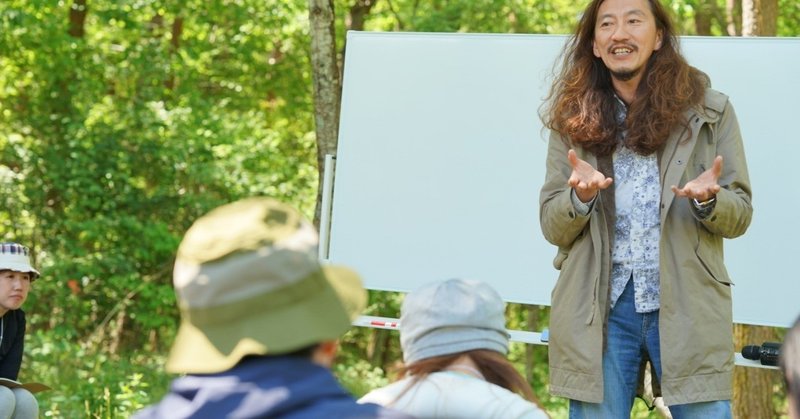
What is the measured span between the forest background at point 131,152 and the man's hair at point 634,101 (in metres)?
5.94

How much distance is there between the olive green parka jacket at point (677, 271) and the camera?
3123 mm

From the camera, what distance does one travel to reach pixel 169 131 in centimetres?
1091

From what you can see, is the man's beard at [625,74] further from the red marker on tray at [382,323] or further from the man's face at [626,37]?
the red marker on tray at [382,323]

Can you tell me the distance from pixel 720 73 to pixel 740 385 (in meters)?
2.59

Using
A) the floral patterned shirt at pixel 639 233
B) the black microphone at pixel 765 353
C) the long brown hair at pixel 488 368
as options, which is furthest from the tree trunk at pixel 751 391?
the long brown hair at pixel 488 368

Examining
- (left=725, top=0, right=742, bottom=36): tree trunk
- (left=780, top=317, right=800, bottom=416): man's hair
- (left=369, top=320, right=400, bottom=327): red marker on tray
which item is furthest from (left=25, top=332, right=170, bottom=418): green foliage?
(left=780, top=317, right=800, bottom=416): man's hair

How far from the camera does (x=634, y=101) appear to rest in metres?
3.27

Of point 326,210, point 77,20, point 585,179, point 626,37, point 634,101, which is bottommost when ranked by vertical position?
point 326,210

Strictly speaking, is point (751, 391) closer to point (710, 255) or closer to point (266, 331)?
point (710, 255)

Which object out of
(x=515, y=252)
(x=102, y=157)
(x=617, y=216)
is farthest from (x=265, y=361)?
(x=102, y=157)

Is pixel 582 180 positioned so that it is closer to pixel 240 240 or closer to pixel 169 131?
pixel 240 240

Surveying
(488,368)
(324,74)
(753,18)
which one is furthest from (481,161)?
(488,368)

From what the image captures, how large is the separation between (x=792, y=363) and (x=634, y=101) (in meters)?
1.75

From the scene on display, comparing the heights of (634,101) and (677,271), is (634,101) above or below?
above
